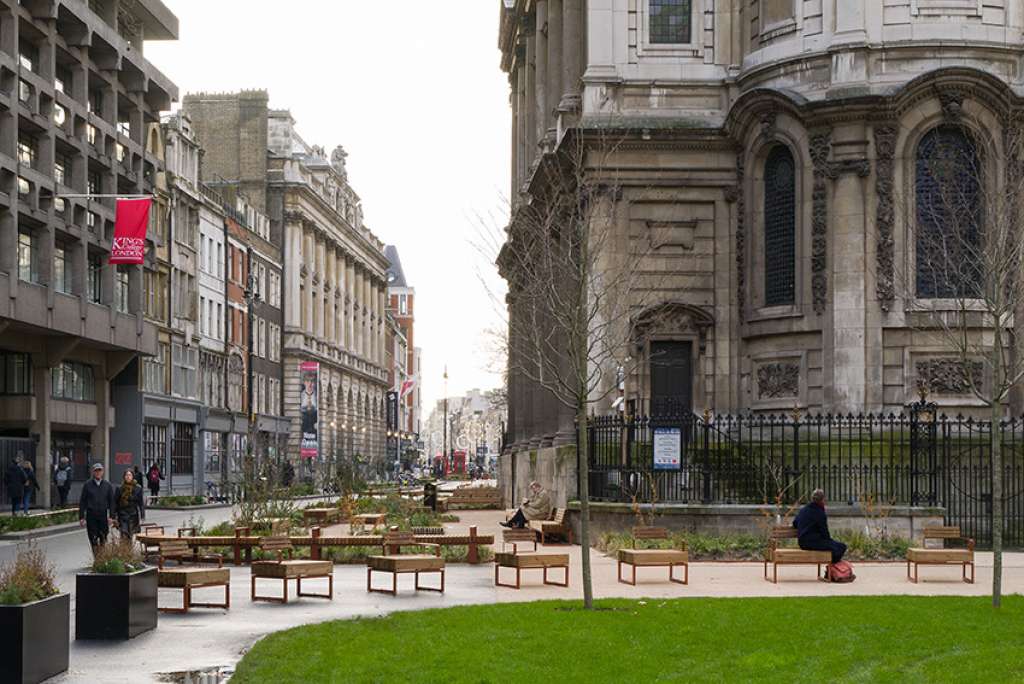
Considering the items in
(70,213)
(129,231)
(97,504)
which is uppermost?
(70,213)

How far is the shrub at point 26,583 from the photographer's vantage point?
14.9 m

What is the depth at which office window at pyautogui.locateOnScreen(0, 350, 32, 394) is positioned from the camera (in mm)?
61469

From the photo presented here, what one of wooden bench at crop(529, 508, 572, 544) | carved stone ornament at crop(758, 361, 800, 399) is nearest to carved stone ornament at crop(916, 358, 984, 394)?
carved stone ornament at crop(758, 361, 800, 399)

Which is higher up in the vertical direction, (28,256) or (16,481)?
(28,256)

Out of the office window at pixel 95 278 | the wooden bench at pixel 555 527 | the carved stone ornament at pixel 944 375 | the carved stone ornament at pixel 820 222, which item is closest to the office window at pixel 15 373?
the office window at pixel 95 278

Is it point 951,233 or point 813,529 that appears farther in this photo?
point 951,233

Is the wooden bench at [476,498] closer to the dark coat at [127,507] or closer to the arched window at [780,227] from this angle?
the arched window at [780,227]

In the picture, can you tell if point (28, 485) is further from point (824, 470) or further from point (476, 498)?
point (824, 470)

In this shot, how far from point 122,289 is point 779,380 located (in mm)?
32519

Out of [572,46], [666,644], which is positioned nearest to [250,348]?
[572,46]

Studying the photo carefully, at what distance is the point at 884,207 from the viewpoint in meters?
43.8

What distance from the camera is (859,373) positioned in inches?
1710

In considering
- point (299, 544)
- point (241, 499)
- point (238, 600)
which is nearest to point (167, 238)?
point (241, 499)

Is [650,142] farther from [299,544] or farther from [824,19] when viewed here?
[299,544]
